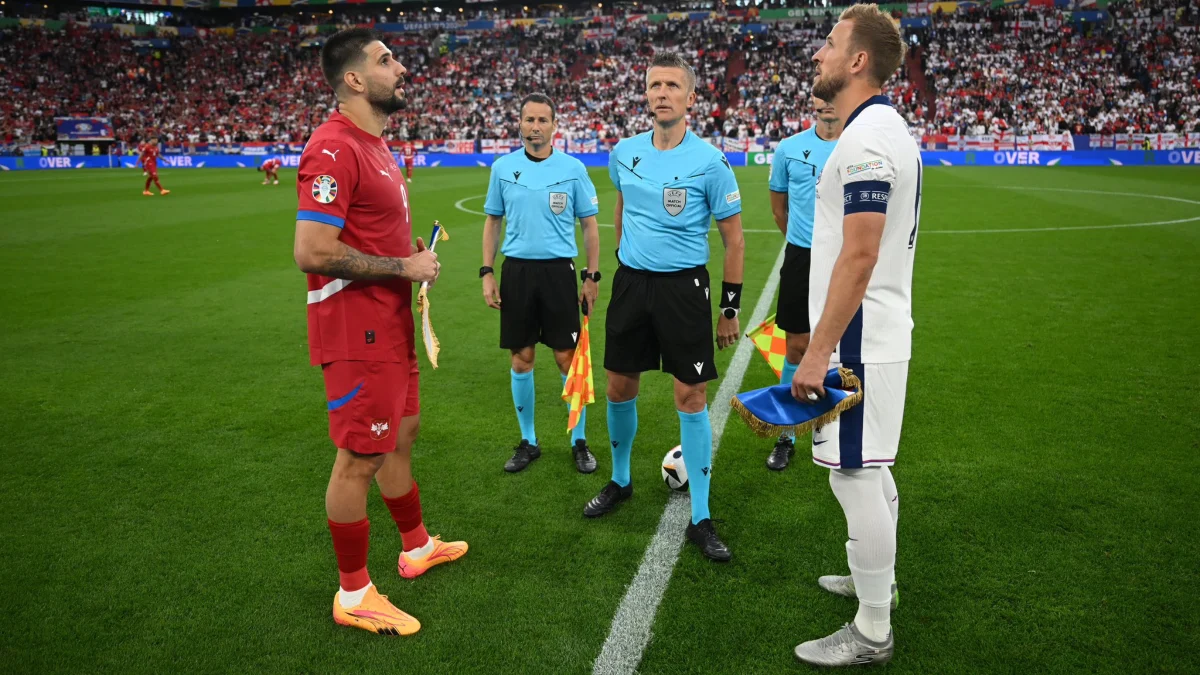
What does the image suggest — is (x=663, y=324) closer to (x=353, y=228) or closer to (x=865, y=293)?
(x=865, y=293)

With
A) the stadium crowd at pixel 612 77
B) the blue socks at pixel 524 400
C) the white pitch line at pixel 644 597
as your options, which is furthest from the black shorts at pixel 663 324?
the stadium crowd at pixel 612 77

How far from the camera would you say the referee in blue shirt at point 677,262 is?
3896 millimetres

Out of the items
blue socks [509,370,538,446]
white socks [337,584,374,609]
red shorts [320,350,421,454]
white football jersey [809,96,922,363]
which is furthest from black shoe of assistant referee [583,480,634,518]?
white football jersey [809,96,922,363]

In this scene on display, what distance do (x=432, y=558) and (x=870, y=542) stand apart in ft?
6.94

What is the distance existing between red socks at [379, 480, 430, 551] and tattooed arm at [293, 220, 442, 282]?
1157 mm

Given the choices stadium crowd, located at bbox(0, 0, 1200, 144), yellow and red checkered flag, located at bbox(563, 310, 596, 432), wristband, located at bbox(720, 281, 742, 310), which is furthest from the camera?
stadium crowd, located at bbox(0, 0, 1200, 144)

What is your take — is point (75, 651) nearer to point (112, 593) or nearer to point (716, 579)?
point (112, 593)

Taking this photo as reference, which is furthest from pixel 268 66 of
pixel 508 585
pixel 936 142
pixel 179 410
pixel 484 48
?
pixel 508 585

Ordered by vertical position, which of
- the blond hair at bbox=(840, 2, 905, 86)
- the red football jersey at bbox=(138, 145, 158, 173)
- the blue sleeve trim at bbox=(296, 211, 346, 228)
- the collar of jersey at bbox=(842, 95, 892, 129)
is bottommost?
the blue sleeve trim at bbox=(296, 211, 346, 228)

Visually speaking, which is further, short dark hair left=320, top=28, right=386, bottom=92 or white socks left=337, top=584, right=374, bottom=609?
white socks left=337, top=584, right=374, bottom=609

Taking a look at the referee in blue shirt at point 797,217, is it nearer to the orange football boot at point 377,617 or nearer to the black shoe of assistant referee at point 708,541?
the black shoe of assistant referee at point 708,541

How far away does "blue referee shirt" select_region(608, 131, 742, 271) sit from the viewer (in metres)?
3.90

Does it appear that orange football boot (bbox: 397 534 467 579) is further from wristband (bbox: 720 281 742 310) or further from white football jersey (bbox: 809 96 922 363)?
white football jersey (bbox: 809 96 922 363)

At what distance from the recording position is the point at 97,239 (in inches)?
562
